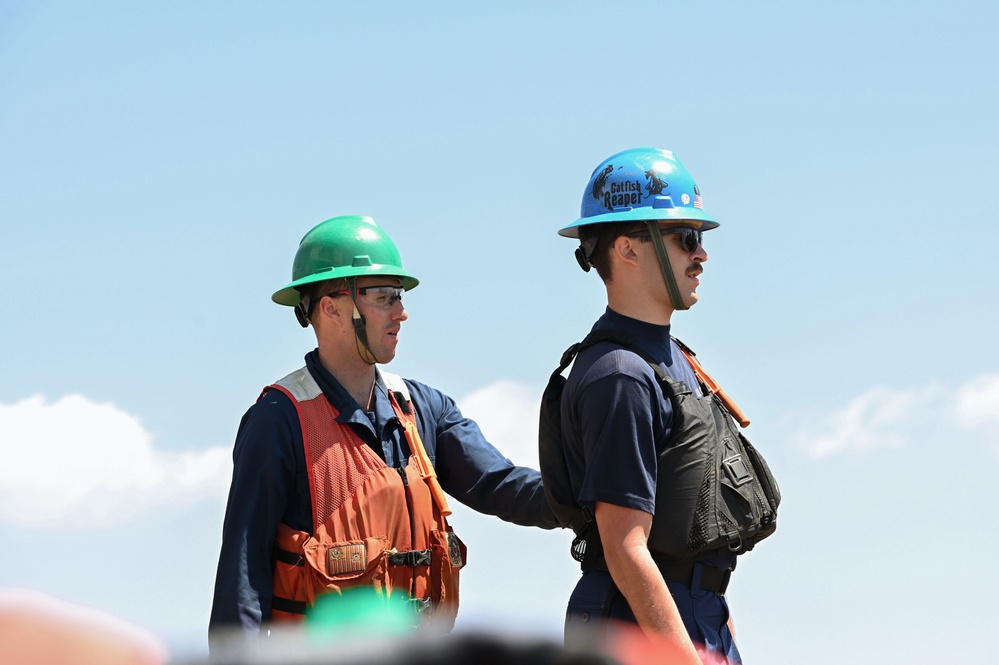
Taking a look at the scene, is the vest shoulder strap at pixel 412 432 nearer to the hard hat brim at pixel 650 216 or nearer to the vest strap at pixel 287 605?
the vest strap at pixel 287 605

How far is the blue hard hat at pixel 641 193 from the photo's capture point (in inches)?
178

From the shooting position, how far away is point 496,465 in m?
5.80

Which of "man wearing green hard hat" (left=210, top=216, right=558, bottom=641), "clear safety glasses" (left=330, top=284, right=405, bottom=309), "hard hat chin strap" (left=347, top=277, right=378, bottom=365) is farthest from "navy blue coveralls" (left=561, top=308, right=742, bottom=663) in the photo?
"clear safety glasses" (left=330, top=284, right=405, bottom=309)

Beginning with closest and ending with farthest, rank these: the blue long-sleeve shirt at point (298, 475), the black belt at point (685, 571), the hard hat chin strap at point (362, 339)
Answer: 1. the black belt at point (685, 571)
2. the blue long-sleeve shirt at point (298, 475)
3. the hard hat chin strap at point (362, 339)

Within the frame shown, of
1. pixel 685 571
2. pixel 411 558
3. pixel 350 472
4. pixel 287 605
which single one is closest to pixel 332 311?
pixel 350 472

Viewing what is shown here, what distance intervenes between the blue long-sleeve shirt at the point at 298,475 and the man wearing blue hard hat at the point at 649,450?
47.5 inches

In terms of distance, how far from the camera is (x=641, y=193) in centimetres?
456

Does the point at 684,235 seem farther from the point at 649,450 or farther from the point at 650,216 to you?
the point at 649,450

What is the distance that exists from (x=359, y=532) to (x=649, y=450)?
1553 millimetres

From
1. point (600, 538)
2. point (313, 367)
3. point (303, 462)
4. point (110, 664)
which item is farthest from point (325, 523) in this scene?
point (110, 664)

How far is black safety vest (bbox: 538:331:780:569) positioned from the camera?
160 inches

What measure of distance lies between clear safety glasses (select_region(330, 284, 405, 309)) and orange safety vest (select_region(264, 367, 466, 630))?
48 cm

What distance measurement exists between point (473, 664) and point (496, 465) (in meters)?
4.99

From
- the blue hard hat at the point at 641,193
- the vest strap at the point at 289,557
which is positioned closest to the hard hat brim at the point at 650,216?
the blue hard hat at the point at 641,193
